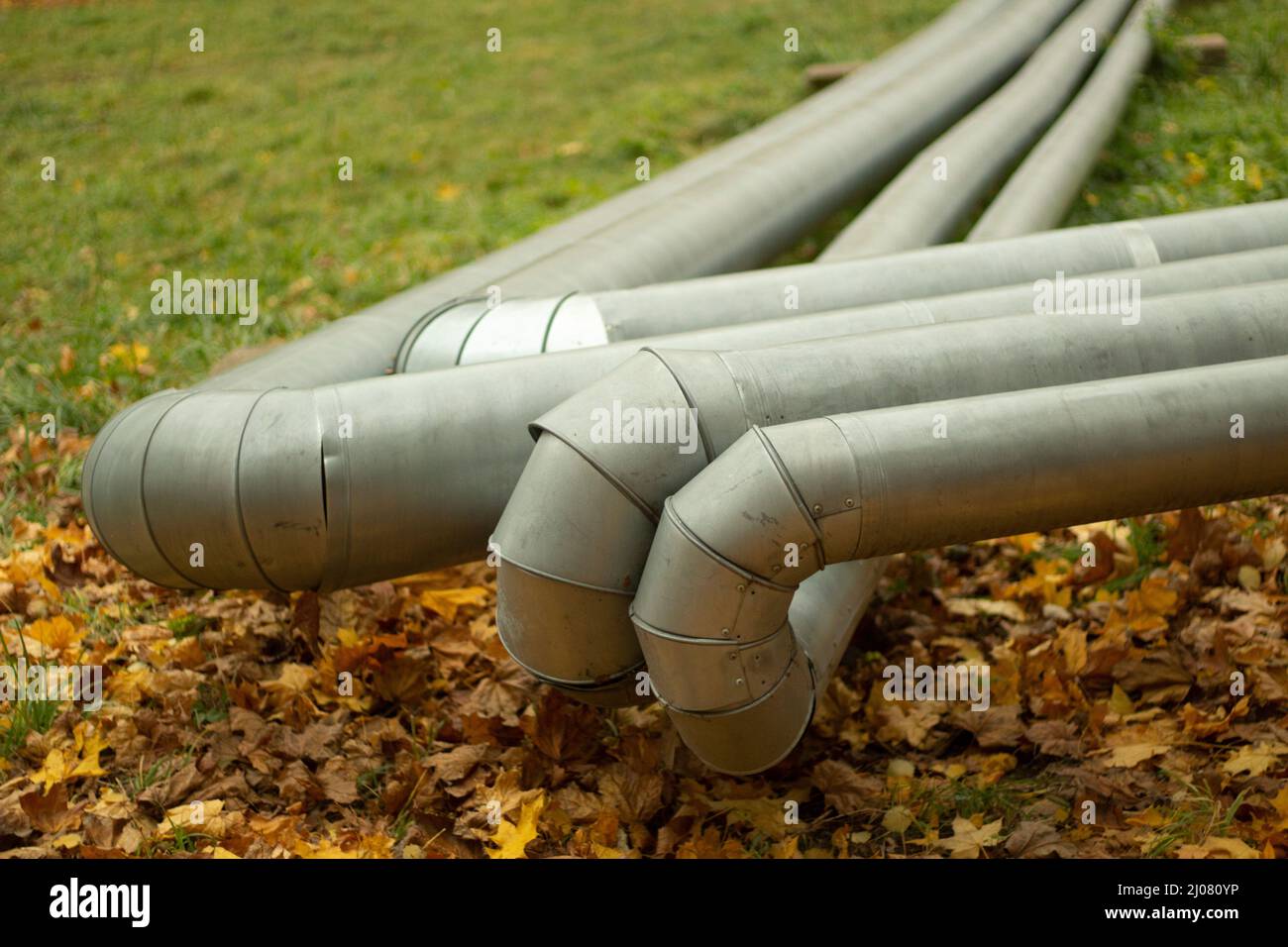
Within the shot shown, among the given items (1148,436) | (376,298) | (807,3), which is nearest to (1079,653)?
(1148,436)

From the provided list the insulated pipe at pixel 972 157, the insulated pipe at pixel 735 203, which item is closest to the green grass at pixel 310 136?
the insulated pipe at pixel 735 203

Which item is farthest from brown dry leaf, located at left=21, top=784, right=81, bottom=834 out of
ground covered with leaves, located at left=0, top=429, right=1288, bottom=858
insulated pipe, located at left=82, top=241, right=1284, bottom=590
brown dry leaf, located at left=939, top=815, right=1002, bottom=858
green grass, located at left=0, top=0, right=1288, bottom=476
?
brown dry leaf, located at left=939, top=815, right=1002, bottom=858

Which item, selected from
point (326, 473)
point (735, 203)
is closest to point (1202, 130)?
point (735, 203)

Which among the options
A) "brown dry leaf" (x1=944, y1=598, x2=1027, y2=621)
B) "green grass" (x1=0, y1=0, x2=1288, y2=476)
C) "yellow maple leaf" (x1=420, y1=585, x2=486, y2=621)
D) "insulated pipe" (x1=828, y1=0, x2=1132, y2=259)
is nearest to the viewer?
"brown dry leaf" (x1=944, y1=598, x2=1027, y2=621)

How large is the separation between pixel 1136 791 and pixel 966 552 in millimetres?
1236

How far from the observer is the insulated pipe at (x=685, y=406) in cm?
275

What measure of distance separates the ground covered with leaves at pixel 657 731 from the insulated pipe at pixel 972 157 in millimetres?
1421

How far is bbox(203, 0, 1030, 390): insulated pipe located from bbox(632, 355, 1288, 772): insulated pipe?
60.8 inches

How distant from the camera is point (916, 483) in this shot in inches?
101

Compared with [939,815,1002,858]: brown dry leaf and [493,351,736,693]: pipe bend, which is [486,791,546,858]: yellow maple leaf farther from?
[939,815,1002,858]: brown dry leaf

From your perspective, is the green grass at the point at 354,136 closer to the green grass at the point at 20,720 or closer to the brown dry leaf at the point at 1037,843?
the green grass at the point at 20,720

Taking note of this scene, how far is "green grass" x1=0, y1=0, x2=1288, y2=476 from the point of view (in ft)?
20.4

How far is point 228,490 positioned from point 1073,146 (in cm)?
506

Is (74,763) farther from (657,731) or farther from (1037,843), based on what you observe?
(1037,843)
